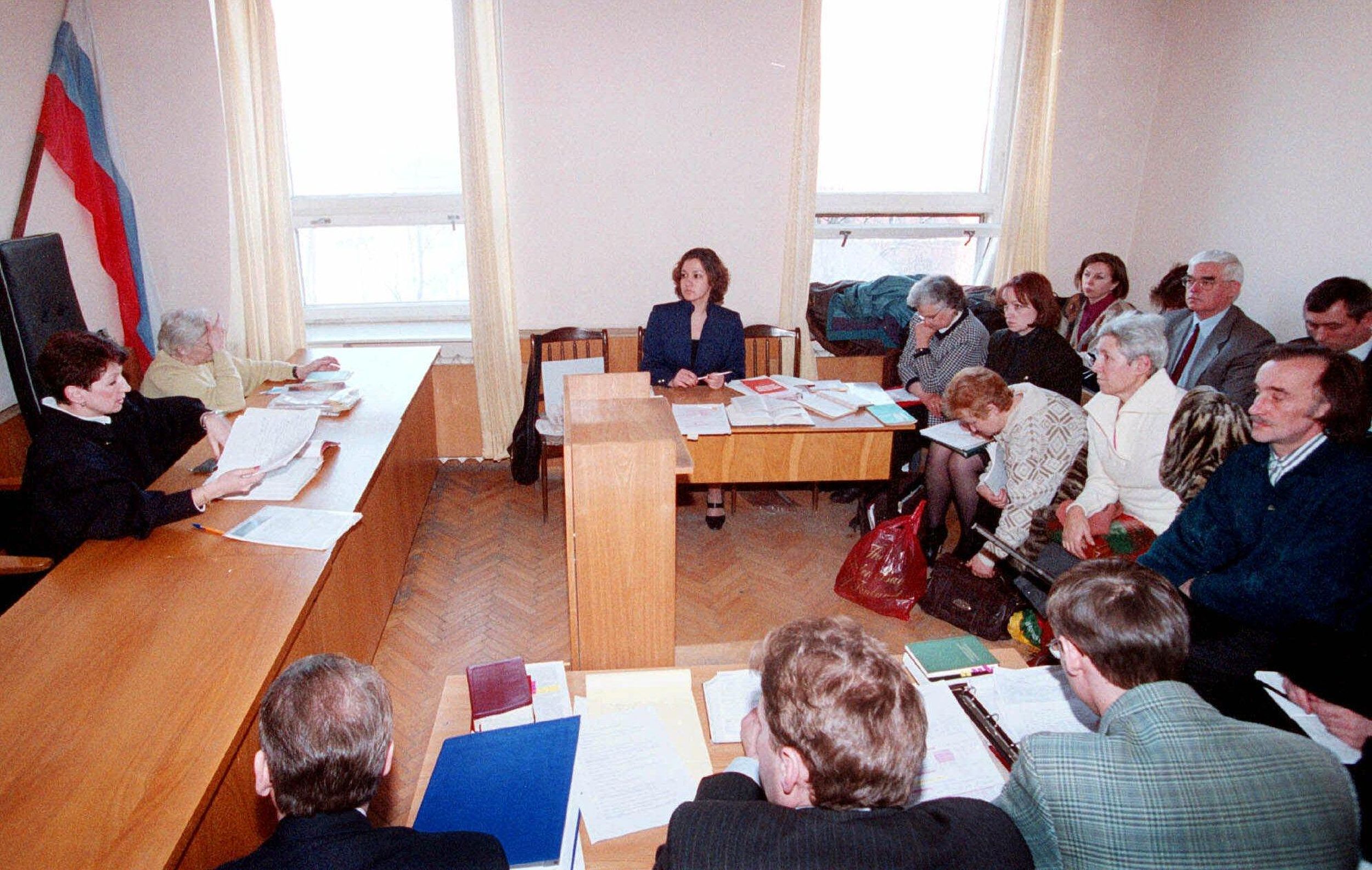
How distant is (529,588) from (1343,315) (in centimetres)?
376

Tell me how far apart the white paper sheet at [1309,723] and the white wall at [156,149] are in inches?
202

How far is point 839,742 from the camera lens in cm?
123

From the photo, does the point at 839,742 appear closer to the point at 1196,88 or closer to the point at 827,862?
the point at 827,862

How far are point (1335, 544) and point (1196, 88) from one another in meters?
3.63

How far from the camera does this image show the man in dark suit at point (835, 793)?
115 cm

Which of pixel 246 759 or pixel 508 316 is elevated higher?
pixel 508 316

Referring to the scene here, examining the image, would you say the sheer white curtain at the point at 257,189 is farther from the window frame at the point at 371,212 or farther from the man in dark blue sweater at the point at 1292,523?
the man in dark blue sweater at the point at 1292,523

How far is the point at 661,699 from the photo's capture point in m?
1.89

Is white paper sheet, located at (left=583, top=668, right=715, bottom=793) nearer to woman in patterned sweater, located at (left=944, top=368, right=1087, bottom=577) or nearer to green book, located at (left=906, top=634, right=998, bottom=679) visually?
green book, located at (left=906, top=634, right=998, bottom=679)

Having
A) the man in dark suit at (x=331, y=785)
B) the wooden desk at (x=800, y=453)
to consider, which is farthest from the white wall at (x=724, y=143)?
the man in dark suit at (x=331, y=785)

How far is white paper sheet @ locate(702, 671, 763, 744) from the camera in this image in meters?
1.82

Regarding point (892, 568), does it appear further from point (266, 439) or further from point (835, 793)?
point (266, 439)

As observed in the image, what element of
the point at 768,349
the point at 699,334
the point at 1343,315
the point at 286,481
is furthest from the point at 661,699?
the point at 1343,315

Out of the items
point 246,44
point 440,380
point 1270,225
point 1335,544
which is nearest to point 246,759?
point 1335,544
